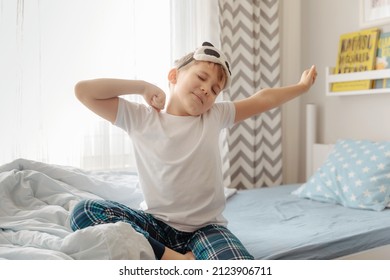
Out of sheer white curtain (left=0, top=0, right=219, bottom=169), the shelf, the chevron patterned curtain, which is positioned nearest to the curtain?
sheer white curtain (left=0, top=0, right=219, bottom=169)

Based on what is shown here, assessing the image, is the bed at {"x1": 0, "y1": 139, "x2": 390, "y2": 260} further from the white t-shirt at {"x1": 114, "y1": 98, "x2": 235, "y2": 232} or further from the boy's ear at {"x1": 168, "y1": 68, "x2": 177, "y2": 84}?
the boy's ear at {"x1": 168, "y1": 68, "x2": 177, "y2": 84}

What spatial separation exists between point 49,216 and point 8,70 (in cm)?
103

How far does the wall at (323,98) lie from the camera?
254 centimetres

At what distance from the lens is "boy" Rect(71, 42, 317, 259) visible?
131 centimetres

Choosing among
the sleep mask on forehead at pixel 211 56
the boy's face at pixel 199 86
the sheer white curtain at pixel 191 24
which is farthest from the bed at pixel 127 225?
the sheer white curtain at pixel 191 24

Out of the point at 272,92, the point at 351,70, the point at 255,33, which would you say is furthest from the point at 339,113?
the point at 272,92

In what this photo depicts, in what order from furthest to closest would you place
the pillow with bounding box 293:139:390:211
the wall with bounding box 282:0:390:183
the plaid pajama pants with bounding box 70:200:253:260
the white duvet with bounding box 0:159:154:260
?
1. the wall with bounding box 282:0:390:183
2. the pillow with bounding box 293:139:390:211
3. the plaid pajama pants with bounding box 70:200:253:260
4. the white duvet with bounding box 0:159:154:260

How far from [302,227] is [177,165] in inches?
24.3

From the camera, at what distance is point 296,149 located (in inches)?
118

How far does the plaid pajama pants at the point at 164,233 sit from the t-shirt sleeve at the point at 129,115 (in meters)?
0.24

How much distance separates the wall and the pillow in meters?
0.33
